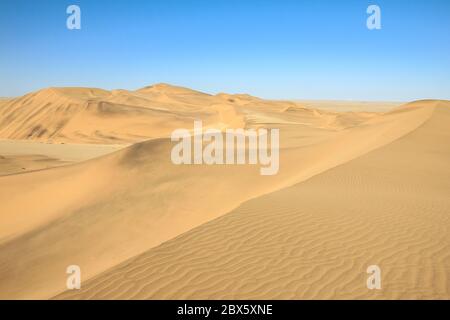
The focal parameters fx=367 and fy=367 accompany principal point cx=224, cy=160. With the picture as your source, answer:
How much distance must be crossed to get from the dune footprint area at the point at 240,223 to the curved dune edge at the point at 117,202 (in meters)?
0.05

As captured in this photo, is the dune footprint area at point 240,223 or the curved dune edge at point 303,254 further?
the dune footprint area at point 240,223

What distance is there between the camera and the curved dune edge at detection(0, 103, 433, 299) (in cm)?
797

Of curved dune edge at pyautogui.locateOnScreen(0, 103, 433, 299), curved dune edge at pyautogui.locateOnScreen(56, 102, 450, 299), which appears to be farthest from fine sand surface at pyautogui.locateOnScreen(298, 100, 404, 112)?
curved dune edge at pyautogui.locateOnScreen(56, 102, 450, 299)

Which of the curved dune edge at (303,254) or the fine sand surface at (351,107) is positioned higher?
the fine sand surface at (351,107)

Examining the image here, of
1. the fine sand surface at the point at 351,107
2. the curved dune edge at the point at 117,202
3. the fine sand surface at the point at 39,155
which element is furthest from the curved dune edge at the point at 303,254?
the fine sand surface at the point at 351,107

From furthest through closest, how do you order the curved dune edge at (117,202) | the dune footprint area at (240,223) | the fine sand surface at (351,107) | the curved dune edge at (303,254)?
the fine sand surface at (351,107), the curved dune edge at (117,202), the dune footprint area at (240,223), the curved dune edge at (303,254)

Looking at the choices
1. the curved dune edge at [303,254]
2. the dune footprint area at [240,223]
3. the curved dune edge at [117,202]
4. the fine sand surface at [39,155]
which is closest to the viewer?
the curved dune edge at [303,254]

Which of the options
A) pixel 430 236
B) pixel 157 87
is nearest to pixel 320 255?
pixel 430 236

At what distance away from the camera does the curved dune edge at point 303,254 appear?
13.5 feet

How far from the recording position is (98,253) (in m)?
8.23

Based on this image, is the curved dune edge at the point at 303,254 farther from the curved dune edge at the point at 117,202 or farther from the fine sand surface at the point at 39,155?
the fine sand surface at the point at 39,155
